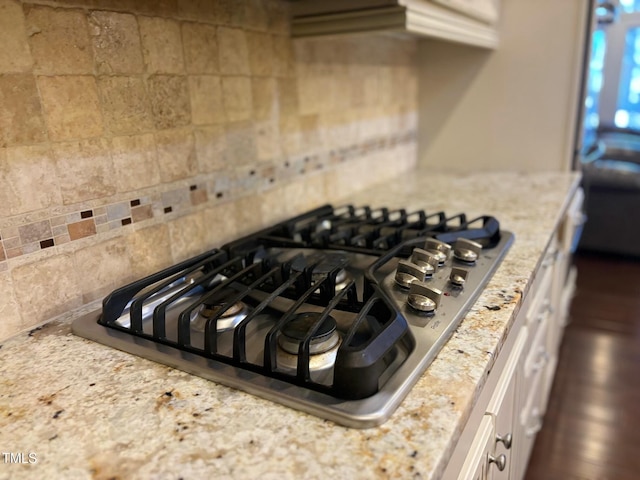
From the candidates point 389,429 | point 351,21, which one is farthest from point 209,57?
point 389,429

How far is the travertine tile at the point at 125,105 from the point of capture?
855 mm

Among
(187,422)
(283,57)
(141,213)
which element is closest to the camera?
(187,422)

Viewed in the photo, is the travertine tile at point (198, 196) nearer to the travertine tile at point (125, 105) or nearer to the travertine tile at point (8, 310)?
the travertine tile at point (125, 105)

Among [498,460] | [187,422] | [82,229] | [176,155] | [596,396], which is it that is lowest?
[596,396]

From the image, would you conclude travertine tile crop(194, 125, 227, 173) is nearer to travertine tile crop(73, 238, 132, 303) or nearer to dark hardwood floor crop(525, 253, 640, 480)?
travertine tile crop(73, 238, 132, 303)

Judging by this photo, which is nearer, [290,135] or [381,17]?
[381,17]

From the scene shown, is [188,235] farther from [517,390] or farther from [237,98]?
[517,390]

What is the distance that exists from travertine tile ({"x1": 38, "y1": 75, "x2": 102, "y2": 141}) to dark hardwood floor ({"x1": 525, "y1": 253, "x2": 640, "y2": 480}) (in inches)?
60.4

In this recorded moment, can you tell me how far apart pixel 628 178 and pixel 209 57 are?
307cm

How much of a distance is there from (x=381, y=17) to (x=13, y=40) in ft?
2.45

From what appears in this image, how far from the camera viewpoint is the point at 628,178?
10.4ft

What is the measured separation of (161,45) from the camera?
94cm

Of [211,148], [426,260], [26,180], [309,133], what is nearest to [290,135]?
[309,133]

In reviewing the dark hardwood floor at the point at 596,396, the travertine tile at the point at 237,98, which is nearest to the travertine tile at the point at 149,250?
the travertine tile at the point at 237,98
